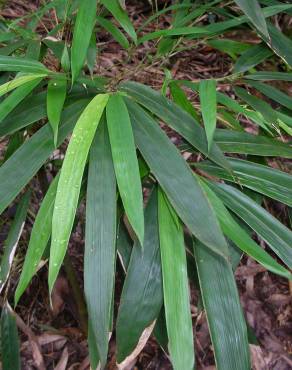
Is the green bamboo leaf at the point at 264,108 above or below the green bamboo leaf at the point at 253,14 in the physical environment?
below

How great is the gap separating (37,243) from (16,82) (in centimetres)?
24

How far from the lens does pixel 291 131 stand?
0.83 meters

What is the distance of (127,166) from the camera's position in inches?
24.5

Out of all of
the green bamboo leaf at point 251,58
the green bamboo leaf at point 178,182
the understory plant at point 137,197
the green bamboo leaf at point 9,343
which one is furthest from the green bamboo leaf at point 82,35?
the green bamboo leaf at point 9,343

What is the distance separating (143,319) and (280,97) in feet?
1.63

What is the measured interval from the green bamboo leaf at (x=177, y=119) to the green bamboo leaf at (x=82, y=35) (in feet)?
0.28

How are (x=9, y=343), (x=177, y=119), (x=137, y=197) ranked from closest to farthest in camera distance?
(x=137, y=197) < (x=177, y=119) < (x=9, y=343)

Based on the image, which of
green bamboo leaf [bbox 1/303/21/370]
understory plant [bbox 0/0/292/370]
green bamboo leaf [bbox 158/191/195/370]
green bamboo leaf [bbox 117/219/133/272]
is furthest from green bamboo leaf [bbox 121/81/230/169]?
green bamboo leaf [bbox 1/303/21/370]

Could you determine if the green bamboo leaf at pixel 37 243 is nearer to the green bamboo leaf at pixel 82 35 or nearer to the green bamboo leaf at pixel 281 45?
the green bamboo leaf at pixel 82 35

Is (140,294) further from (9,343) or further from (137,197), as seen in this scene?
(9,343)

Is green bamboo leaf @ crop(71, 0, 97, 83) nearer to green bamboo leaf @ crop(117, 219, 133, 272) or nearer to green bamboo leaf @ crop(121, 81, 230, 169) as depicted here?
green bamboo leaf @ crop(121, 81, 230, 169)

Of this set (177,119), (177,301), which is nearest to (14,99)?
(177,119)

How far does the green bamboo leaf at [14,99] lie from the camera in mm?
688

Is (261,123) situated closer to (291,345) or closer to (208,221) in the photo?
(208,221)
